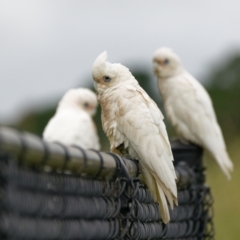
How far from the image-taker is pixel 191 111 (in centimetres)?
937

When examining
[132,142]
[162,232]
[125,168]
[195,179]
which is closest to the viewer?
[125,168]

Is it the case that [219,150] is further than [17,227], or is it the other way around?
[219,150]

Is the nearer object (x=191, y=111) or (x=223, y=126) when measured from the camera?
(x=191, y=111)

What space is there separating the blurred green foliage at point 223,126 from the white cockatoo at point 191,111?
48.2 inches

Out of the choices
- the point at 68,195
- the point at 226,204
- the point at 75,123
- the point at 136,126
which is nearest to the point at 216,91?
the point at 226,204

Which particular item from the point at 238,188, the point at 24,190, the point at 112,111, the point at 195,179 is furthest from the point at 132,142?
the point at 238,188

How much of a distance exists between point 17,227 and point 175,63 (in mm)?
7548

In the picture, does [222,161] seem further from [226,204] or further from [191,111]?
[226,204]

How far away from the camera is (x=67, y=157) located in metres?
2.77

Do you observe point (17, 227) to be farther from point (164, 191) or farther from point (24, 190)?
point (164, 191)

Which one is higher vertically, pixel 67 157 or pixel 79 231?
pixel 67 157

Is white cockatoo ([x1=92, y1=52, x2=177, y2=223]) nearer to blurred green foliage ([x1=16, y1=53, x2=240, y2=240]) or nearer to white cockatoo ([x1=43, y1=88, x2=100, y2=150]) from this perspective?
white cockatoo ([x1=43, y1=88, x2=100, y2=150])

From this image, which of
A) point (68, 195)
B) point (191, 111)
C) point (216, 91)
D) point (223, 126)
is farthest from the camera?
point (216, 91)

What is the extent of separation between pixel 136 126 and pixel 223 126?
14901mm
